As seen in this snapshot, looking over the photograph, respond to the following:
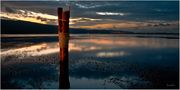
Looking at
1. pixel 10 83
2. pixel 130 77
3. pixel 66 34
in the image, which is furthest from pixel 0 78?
pixel 130 77

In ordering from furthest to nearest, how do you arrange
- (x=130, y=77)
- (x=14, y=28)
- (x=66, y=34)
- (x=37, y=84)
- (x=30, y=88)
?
(x=14, y=28), (x=130, y=77), (x=37, y=84), (x=30, y=88), (x=66, y=34)

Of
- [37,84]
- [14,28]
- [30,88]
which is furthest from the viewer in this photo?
[14,28]

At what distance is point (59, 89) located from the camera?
48.7ft

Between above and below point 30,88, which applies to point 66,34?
above

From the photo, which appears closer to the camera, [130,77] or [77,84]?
[77,84]

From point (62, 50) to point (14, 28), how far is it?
169810mm

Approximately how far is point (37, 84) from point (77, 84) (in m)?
1.88

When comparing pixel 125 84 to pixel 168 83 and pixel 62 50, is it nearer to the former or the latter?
pixel 168 83

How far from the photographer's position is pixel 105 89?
50.3ft

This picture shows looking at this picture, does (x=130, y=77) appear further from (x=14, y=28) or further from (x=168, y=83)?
(x=14, y=28)

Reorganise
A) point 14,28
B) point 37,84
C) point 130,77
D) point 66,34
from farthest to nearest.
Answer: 1. point 14,28
2. point 130,77
3. point 37,84
4. point 66,34

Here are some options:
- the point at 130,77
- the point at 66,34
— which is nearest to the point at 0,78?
the point at 66,34

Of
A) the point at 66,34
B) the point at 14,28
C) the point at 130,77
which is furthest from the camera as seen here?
the point at 14,28

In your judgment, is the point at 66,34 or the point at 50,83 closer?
the point at 66,34
